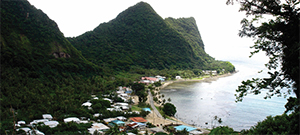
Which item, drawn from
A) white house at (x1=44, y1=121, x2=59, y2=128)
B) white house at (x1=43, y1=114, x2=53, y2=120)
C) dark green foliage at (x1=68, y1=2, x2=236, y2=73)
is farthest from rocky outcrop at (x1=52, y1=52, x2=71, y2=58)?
white house at (x1=44, y1=121, x2=59, y2=128)

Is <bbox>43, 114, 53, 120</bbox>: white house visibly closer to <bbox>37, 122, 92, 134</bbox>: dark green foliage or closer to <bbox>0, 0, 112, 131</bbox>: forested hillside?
<bbox>0, 0, 112, 131</bbox>: forested hillside

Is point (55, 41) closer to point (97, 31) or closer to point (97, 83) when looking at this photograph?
point (97, 83)

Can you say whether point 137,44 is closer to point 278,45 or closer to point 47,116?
point 47,116

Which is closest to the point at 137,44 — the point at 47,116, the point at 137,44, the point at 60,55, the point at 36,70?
the point at 137,44

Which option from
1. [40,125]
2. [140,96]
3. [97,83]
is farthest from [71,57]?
[40,125]

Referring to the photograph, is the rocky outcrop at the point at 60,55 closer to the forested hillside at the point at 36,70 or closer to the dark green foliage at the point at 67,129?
the forested hillside at the point at 36,70

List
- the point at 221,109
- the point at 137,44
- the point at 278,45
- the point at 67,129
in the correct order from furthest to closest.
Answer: the point at 137,44 → the point at 221,109 → the point at 67,129 → the point at 278,45

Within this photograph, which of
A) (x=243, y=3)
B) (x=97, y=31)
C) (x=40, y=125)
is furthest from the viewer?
(x=97, y=31)

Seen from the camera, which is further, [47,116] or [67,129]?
[47,116]
